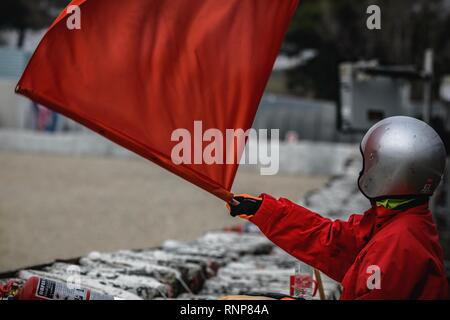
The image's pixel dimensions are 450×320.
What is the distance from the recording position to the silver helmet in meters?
2.81

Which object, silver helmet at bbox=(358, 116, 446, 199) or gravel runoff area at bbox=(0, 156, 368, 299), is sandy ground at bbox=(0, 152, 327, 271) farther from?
silver helmet at bbox=(358, 116, 446, 199)

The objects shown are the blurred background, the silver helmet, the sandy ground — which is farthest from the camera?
the sandy ground

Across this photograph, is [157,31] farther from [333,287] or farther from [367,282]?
[333,287]

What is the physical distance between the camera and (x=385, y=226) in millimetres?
2805

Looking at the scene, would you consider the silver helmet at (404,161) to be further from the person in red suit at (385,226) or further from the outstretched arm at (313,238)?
the outstretched arm at (313,238)

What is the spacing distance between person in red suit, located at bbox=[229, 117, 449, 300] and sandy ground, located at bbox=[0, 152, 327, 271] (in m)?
4.70

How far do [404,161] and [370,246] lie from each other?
0.36 m

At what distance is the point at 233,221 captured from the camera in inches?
443

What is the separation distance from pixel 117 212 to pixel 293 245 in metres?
8.75

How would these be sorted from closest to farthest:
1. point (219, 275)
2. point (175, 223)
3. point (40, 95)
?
point (40, 95), point (219, 275), point (175, 223)

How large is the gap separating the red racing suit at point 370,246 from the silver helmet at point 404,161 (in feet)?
0.29

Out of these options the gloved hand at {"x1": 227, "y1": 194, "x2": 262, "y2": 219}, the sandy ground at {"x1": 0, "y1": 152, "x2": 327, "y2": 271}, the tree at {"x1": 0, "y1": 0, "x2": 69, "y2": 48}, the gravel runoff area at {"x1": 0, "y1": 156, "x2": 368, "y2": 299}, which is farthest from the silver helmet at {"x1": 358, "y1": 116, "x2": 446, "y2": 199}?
the tree at {"x1": 0, "y1": 0, "x2": 69, "y2": 48}
